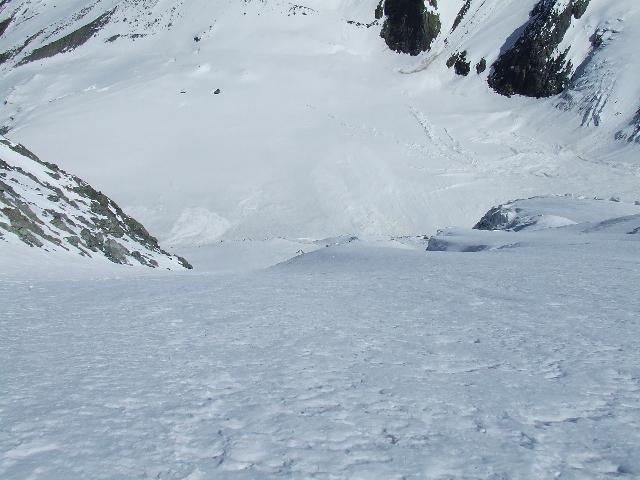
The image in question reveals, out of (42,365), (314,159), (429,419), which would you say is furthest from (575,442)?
(314,159)

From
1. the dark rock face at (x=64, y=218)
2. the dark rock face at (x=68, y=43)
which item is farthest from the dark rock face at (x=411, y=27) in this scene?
the dark rock face at (x=64, y=218)

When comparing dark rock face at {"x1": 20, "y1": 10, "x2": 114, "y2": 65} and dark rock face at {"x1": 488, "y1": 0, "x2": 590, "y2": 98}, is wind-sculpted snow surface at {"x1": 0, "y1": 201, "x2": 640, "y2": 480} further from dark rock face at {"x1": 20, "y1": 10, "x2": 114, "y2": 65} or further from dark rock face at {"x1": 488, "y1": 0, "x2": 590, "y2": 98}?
dark rock face at {"x1": 20, "y1": 10, "x2": 114, "y2": 65}

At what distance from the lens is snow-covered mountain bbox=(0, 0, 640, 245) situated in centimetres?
3044

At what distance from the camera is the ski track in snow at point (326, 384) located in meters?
2.80

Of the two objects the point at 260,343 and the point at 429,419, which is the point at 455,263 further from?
the point at 429,419

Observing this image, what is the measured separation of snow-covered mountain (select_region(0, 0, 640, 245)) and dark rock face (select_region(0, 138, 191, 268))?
8.58 metres

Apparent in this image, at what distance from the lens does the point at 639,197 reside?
29.7 metres

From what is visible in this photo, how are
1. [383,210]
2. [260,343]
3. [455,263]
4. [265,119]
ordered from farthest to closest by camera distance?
[265,119] < [383,210] < [455,263] < [260,343]

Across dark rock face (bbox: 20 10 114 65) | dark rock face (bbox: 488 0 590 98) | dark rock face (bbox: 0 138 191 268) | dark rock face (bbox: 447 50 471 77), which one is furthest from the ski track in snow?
dark rock face (bbox: 20 10 114 65)

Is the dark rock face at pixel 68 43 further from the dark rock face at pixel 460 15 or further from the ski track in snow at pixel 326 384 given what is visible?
the ski track in snow at pixel 326 384

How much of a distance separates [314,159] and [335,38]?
20472 millimetres

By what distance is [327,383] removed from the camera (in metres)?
3.86

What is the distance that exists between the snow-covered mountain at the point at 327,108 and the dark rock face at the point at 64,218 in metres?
8.58

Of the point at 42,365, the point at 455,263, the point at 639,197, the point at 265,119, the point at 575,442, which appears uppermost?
the point at 265,119
